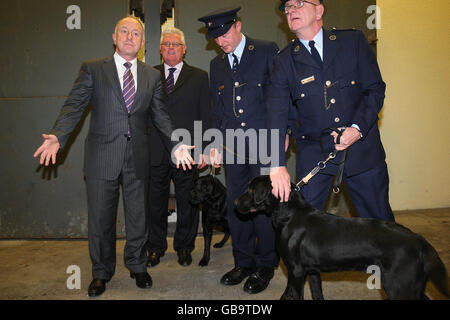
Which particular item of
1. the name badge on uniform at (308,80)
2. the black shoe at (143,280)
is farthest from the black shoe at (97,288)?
the name badge on uniform at (308,80)

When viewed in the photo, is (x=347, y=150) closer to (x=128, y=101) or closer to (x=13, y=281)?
(x=128, y=101)

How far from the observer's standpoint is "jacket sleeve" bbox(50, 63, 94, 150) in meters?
2.52

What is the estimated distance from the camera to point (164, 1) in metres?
4.06

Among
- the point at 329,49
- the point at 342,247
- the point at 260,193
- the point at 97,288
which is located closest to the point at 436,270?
the point at 342,247

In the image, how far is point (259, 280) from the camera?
2670 mm

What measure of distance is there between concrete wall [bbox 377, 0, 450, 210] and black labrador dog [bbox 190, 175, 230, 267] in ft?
9.58

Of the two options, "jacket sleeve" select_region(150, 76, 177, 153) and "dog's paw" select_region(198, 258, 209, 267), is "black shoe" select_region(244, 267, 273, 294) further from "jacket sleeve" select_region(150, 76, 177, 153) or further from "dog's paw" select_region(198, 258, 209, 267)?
"jacket sleeve" select_region(150, 76, 177, 153)

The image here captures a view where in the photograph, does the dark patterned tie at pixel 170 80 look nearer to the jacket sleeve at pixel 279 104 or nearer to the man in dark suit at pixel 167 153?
the man in dark suit at pixel 167 153

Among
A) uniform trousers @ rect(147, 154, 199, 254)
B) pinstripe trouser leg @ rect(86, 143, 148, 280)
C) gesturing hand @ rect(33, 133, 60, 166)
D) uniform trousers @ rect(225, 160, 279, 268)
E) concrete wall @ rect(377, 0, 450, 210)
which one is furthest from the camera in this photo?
concrete wall @ rect(377, 0, 450, 210)

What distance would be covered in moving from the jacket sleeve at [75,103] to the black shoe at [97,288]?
1.11m

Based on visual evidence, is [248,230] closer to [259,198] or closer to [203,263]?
[203,263]

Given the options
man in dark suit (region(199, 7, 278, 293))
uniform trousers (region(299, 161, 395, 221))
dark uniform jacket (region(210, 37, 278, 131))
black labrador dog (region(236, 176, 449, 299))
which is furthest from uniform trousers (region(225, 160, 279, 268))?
uniform trousers (region(299, 161, 395, 221))

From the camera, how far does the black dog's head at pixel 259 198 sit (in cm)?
208
